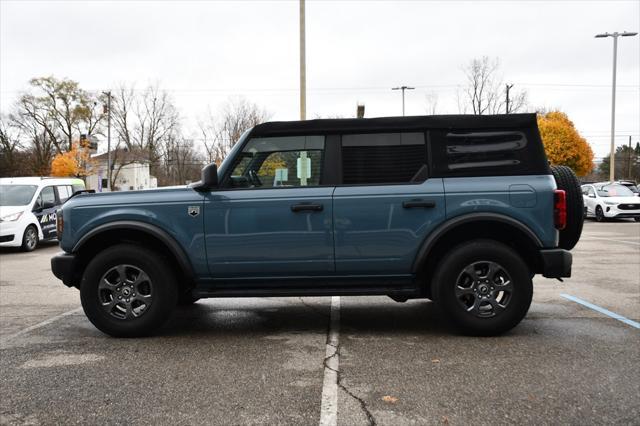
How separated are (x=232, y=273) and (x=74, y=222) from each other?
149 cm

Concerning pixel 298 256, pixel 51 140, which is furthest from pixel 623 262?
pixel 51 140

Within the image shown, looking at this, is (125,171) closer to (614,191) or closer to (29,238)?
(29,238)

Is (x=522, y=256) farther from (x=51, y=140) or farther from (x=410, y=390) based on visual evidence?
(x=51, y=140)

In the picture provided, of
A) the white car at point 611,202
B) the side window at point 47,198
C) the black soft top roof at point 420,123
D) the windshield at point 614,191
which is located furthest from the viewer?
the windshield at point 614,191

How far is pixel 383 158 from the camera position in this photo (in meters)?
4.63

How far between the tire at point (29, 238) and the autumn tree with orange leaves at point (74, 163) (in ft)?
152

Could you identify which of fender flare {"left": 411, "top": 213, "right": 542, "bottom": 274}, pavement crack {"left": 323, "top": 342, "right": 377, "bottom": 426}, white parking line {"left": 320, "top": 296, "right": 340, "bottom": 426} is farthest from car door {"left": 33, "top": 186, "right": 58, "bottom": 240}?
fender flare {"left": 411, "top": 213, "right": 542, "bottom": 274}

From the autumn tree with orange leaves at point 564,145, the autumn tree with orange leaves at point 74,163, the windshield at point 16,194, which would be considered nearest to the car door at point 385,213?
the windshield at point 16,194

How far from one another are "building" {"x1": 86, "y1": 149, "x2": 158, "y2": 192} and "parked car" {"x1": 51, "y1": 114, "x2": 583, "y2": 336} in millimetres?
55427

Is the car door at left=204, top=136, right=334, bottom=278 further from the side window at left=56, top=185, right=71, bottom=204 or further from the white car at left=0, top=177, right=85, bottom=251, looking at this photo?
the side window at left=56, top=185, right=71, bottom=204

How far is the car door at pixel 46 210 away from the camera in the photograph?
13.4m

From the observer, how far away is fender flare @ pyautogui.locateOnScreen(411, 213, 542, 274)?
440cm

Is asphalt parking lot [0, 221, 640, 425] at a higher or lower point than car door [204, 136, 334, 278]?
lower

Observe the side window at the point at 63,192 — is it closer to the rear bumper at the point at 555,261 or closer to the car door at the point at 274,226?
the car door at the point at 274,226
